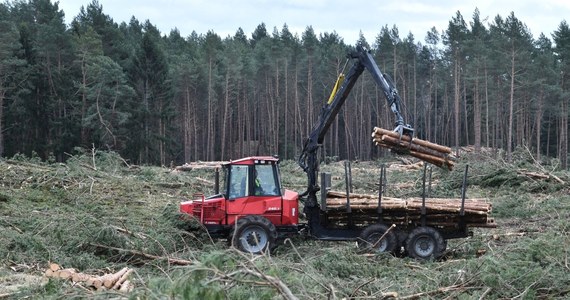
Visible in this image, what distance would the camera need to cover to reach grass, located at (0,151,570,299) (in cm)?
518

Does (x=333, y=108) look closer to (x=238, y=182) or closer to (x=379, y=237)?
(x=238, y=182)

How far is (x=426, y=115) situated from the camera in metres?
68.4

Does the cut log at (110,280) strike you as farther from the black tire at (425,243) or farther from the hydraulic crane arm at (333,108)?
the black tire at (425,243)

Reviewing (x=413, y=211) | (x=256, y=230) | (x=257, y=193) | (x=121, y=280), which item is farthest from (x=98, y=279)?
(x=413, y=211)

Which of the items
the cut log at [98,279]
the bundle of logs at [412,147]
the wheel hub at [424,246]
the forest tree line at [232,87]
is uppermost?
the forest tree line at [232,87]

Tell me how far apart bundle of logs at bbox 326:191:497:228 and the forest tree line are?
81.6 ft

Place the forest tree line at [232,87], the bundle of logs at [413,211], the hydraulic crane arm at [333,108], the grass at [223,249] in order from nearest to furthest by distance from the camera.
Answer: the grass at [223,249] < the bundle of logs at [413,211] < the hydraulic crane arm at [333,108] < the forest tree line at [232,87]

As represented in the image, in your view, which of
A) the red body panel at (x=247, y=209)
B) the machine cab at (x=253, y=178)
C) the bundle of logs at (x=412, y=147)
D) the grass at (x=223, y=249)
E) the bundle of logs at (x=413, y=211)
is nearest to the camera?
the grass at (x=223, y=249)

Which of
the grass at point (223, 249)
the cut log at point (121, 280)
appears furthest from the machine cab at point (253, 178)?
the cut log at point (121, 280)

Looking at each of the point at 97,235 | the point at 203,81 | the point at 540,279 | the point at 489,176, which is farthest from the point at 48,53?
the point at 540,279

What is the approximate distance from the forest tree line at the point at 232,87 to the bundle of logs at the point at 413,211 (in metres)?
24.9

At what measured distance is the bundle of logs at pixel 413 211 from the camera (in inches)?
454

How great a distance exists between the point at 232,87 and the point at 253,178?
47292 mm

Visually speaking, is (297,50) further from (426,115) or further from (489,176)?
(489,176)
